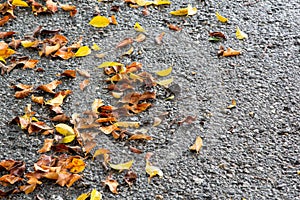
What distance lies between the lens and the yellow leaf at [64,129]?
10.8ft

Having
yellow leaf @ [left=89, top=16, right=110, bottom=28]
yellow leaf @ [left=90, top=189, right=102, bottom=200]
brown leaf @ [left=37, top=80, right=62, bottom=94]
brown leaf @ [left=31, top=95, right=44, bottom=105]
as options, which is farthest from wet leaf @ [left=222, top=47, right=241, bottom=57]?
yellow leaf @ [left=90, top=189, right=102, bottom=200]

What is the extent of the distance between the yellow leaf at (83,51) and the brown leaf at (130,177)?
44.3 inches

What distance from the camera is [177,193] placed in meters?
2.98

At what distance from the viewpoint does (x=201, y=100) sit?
3.54 meters

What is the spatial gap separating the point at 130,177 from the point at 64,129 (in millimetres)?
539

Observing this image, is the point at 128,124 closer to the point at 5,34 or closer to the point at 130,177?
the point at 130,177

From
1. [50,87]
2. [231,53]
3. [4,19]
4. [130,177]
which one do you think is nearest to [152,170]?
[130,177]

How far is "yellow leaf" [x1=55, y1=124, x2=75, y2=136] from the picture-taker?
3.29 m

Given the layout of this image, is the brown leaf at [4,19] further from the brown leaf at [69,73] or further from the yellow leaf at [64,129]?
the yellow leaf at [64,129]

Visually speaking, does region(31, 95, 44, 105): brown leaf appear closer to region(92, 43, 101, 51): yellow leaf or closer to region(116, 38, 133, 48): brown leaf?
region(92, 43, 101, 51): yellow leaf

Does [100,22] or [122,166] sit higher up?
[100,22]

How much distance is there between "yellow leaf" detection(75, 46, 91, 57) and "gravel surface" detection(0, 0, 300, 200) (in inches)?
1.6

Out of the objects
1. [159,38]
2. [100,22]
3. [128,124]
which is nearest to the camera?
[128,124]

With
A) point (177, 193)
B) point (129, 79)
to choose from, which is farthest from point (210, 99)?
point (177, 193)
